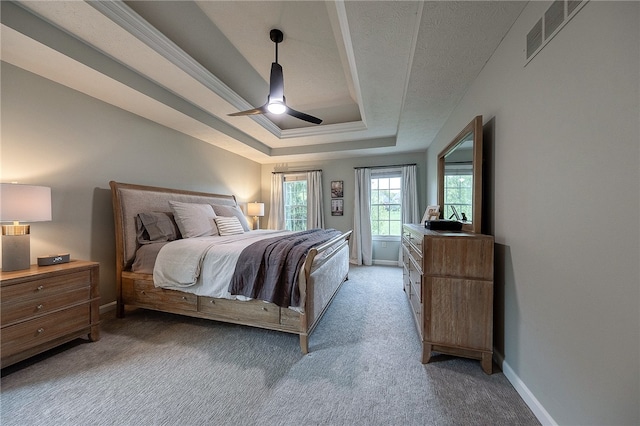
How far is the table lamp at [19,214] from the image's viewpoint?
1610 mm

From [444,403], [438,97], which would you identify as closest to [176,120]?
[438,97]

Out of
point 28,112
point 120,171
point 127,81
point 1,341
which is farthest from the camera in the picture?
point 120,171

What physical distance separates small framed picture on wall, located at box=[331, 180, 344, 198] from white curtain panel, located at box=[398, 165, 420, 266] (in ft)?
4.44

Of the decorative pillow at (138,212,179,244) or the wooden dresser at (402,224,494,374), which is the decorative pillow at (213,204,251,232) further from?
the wooden dresser at (402,224,494,374)

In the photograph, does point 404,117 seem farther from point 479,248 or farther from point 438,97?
point 479,248

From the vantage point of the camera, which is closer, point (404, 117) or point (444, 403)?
point (444, 403)

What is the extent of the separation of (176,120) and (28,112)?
4.24 ft

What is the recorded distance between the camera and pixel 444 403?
54.2 inches

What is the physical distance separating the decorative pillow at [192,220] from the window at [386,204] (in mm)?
3306

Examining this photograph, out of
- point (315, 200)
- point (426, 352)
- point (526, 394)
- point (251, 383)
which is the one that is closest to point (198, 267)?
point (251, 383)

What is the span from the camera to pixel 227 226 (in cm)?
333

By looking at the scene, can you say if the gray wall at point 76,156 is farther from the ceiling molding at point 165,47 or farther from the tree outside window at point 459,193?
the tree outside window at point 459,193

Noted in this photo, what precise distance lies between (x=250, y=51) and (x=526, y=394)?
3554mm

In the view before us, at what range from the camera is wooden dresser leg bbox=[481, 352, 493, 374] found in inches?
62.7
